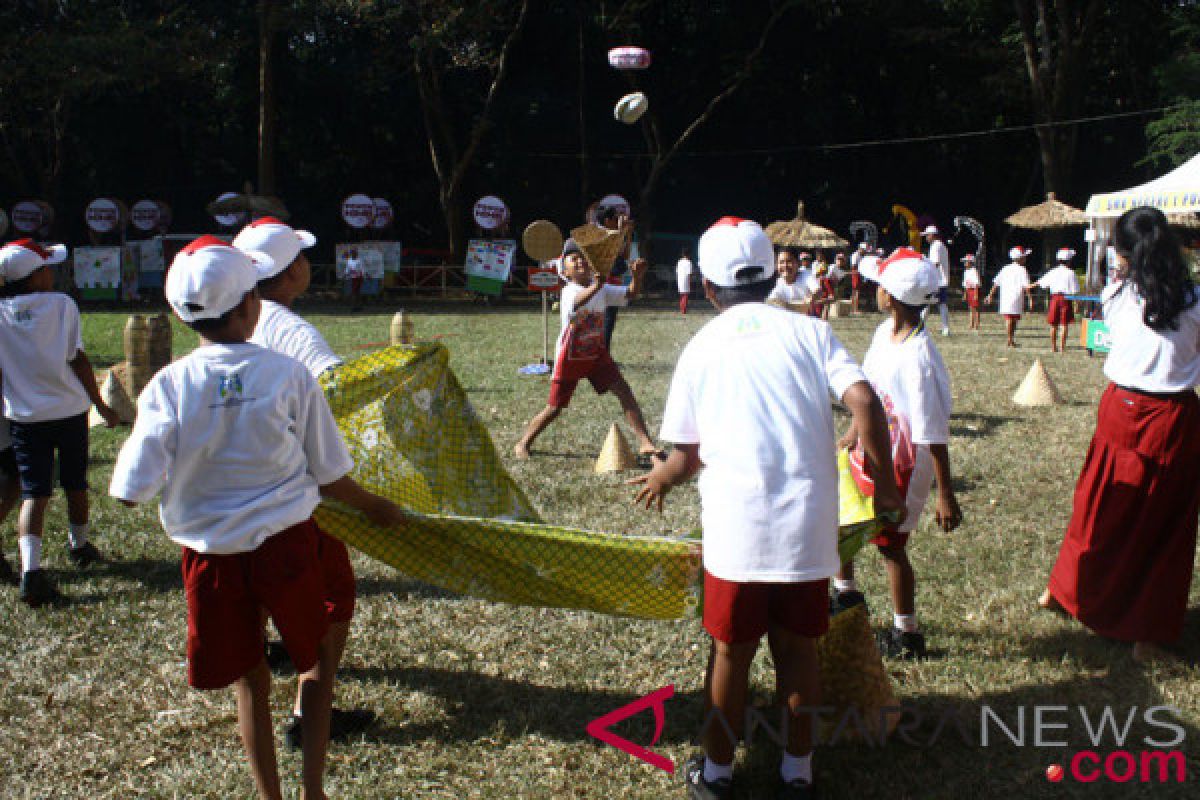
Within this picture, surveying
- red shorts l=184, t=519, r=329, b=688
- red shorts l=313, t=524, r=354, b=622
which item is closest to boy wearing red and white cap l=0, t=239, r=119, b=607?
red shorts l=313, t=524, r=354, b=622

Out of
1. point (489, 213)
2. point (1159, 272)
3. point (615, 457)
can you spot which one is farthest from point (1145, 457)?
point (489, 213)

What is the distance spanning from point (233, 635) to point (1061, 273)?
638 inches

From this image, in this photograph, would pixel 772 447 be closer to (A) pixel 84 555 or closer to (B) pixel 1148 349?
(B) pixel 1148 349

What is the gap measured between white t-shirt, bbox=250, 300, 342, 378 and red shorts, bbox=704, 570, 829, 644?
169 cm

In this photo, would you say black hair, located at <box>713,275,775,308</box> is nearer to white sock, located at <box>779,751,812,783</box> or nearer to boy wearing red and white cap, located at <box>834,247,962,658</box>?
boy wearing red and white cap, located at <box>834,247,962,658</box>

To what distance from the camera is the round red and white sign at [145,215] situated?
1118 inches

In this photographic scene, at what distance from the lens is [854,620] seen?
11.6ft

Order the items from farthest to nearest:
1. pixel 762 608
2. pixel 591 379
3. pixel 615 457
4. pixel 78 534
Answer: pixel 591 379 → pixel 615 457 → pixel 78 534 → pixel 762 608

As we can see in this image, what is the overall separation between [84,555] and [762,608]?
4.15 meters

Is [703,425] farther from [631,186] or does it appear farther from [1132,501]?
[631,186]

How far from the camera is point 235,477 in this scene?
2.85m

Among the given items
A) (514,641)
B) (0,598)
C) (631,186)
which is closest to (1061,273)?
(514,641)

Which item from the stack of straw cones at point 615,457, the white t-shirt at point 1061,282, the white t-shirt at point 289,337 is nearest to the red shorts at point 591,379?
the stack of straw cones at point 615,457

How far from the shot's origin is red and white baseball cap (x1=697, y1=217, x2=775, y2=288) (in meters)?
3.07
